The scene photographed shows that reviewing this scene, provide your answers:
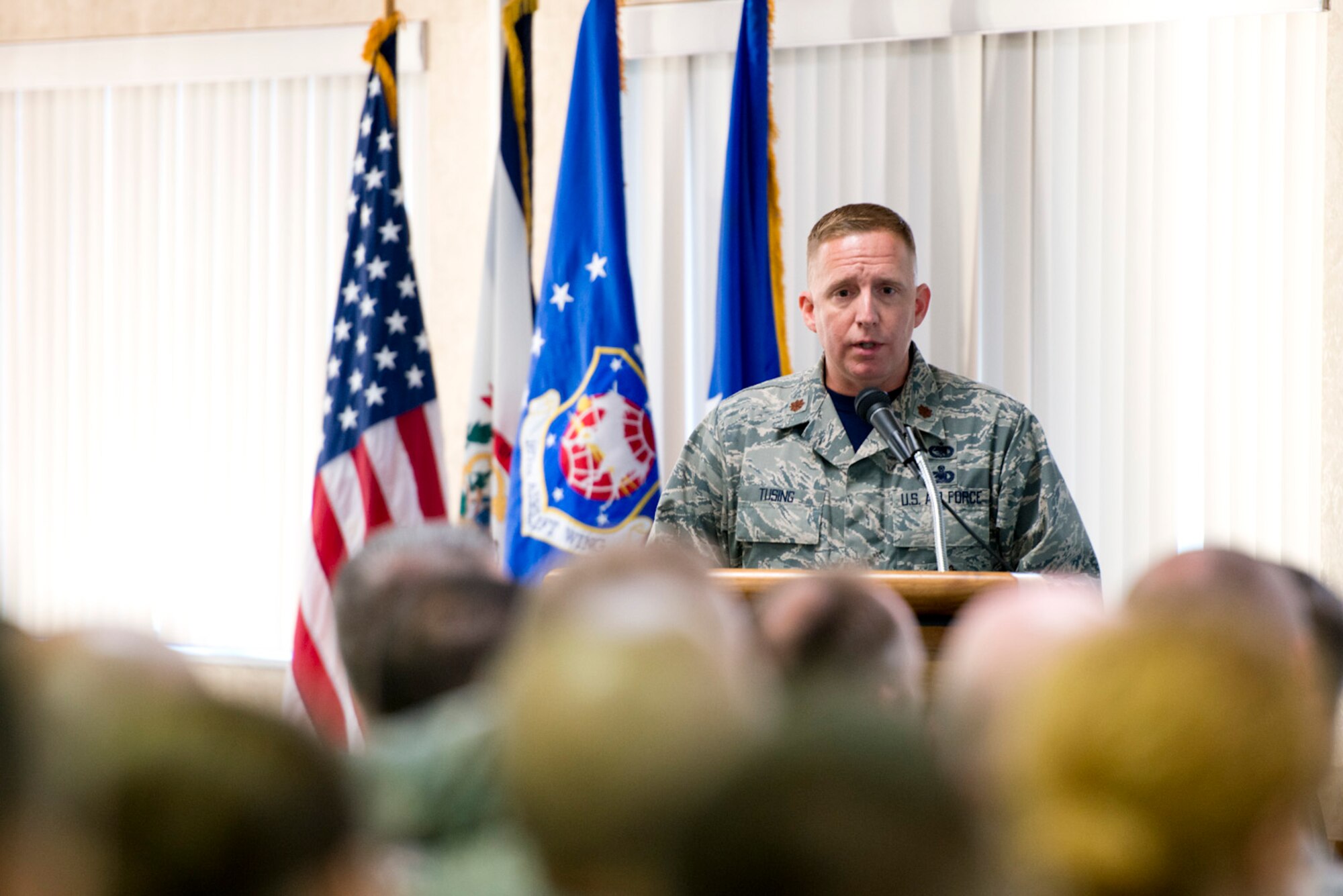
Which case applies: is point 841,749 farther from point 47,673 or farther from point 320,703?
point 320,703

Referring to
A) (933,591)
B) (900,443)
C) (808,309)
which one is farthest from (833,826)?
(808,309)

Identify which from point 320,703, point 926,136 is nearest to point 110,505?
point 926,136

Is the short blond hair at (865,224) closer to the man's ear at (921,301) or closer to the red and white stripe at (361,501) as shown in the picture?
the man's ear at (921,301)

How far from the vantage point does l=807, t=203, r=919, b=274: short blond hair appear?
2885mm

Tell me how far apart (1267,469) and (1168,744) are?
3.76 m

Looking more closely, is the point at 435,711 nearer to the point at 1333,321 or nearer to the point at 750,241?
the point at 750,241

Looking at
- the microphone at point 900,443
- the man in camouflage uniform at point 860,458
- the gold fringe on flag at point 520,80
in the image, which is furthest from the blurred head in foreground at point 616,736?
the gold fringe on flag at point 520,80

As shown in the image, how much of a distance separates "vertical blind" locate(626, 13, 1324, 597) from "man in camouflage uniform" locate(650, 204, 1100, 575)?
38.6 inches

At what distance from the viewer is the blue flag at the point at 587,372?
3.22 metres

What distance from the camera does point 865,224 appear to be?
2.89 meters

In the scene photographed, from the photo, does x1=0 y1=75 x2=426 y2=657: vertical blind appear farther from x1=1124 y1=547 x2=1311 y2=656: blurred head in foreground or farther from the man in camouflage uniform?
x1=1124 y1=547 x2=1311 y2=656: blurred head in foreground

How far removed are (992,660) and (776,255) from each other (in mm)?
3275

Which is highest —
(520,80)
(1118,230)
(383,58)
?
(383,58)

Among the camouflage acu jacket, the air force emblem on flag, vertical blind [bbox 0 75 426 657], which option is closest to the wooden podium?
the camouflage acu jacket
